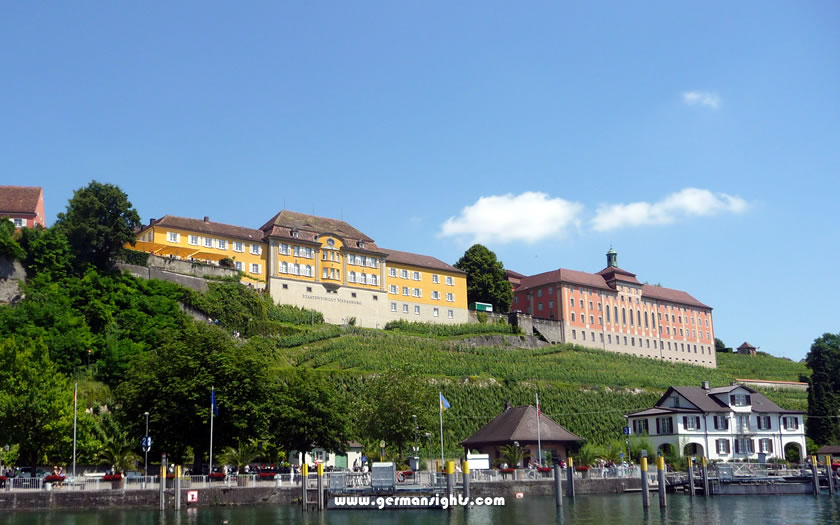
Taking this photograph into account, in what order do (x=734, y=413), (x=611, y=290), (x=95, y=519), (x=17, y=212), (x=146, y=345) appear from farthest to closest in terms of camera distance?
(x=611, y=290) → (x=17, y=212) → (x=734, y=413) → (x=146, y=345) → (x=95, y=519)

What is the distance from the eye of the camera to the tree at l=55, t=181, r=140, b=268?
7862 cm

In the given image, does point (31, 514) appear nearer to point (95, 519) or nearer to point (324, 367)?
point (95, 519)

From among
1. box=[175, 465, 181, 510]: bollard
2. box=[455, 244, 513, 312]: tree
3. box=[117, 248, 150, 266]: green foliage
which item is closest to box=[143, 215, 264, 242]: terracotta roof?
box=[117, 248, 150, 266]: green foliage

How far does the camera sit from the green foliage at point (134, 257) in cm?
8262

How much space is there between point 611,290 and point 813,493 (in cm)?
6734

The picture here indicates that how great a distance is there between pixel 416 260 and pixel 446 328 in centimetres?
1094

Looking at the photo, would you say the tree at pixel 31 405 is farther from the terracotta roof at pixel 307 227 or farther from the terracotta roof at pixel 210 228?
the terracotta roof at pixel 307 227

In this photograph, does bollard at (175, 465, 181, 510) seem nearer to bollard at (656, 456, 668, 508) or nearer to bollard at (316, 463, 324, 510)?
bollard at (316, 463, 324, 510)

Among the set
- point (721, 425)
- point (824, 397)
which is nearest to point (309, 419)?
point (721, 425)

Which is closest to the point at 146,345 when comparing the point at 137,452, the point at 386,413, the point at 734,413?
the point at 137,452

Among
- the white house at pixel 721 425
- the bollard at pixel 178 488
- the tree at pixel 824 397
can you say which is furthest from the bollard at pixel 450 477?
the tree at pixel 824 397

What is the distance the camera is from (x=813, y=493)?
59031mm

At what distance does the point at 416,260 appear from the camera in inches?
4370

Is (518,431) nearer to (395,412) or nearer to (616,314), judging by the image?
(395,412)
